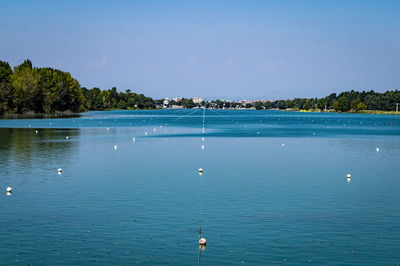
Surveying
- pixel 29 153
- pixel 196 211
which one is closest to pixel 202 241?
pixel 196 211

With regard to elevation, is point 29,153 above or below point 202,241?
below

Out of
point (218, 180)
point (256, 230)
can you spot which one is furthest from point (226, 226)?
point (218, 180)

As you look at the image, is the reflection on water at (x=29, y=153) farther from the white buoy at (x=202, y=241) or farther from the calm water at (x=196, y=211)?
the white buoy at (x=202, y=241)

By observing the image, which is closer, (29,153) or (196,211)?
(196,211)

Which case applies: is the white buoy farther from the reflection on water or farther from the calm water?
the reflection on water

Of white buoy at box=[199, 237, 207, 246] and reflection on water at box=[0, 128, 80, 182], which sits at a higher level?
white buoy at box=[199, 237, 207, 246]

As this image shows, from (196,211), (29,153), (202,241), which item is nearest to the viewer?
(202,241)

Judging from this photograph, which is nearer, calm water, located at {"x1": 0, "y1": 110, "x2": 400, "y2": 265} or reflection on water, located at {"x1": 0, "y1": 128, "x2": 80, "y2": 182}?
calm water, located at {"x1": 0, "y1": 110, "x2": 400, "y2": 265}

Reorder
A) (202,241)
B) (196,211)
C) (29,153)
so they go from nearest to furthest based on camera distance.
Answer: (202,241) < (196,211) < (29,153)

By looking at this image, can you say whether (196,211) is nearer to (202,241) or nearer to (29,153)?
(202,241)

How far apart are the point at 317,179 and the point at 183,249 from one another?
90.2ft

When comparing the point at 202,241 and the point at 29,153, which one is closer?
the point at 202,241

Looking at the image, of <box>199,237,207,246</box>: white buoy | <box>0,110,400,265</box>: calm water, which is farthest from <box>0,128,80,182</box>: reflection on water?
<box>199,237,207,246</box>: white buoy

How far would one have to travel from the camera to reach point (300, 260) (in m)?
24.7
